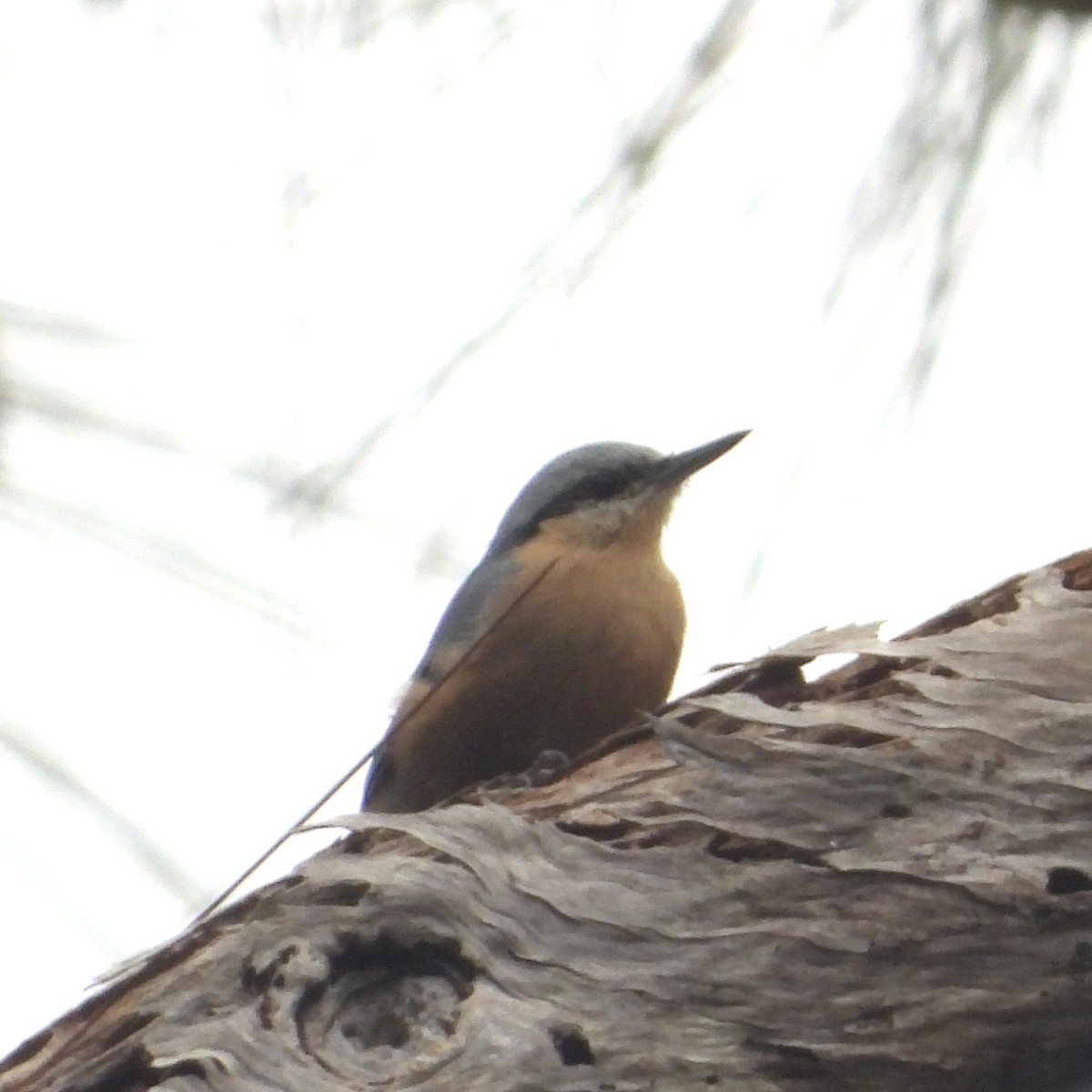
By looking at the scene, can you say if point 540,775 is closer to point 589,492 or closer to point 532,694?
point 532,694

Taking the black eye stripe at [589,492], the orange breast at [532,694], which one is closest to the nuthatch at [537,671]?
the orange breast at [532,694]

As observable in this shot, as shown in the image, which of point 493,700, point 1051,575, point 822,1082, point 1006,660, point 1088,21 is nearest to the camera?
point 822,1082

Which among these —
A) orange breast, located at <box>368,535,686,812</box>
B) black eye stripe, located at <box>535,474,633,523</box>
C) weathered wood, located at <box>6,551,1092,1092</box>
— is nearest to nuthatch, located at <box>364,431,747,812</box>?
orange breast, located at <box>368,535,686,812</box>

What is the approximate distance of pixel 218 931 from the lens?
6.34ft

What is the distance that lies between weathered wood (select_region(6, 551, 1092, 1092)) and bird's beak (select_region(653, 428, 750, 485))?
158cm

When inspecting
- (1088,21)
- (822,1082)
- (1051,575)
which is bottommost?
(822,1082)

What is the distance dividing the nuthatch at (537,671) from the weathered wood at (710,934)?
37.0 inches

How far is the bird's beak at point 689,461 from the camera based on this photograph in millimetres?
3594

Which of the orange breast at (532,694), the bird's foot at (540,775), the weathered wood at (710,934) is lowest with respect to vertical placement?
the weathered wood at (710,934)

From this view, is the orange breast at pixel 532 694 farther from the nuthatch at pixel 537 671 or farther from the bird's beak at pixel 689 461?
the bird's beak at pixel 689 461

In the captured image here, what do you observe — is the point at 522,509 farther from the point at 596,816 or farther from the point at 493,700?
the point at 596,816

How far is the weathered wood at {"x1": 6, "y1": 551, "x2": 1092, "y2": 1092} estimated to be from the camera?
1.74 m

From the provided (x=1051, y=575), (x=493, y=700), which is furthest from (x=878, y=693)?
(x=493, y=700)

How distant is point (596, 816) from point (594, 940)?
195 millimetres
